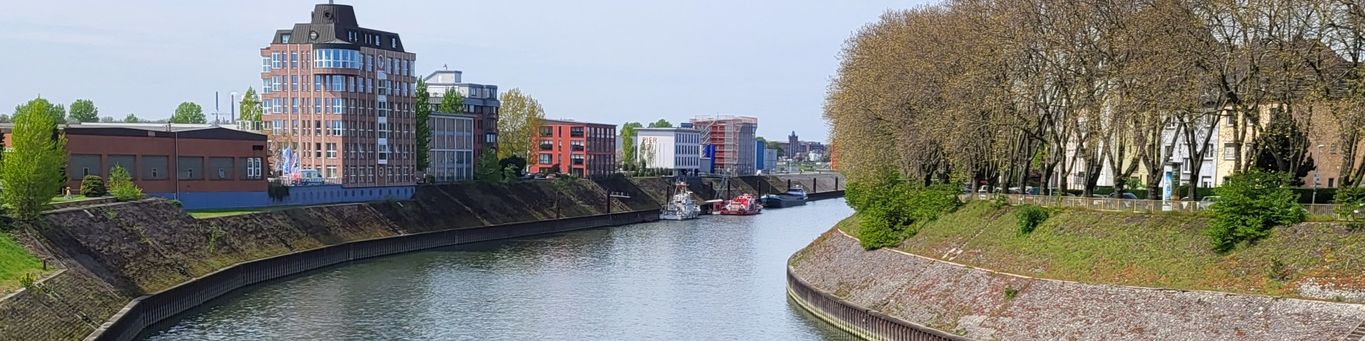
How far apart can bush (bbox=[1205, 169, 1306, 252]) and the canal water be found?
15840mm

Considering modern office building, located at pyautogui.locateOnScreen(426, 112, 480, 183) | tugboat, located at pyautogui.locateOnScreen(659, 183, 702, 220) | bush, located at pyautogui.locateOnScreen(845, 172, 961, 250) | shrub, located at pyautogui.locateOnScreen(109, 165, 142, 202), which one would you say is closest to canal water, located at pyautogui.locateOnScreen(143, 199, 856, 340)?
bush, located at pyautogui.locateOnScreen(845, 172, 961, 250)

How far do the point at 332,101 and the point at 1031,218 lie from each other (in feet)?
237

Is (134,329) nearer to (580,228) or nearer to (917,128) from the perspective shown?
(917,128)

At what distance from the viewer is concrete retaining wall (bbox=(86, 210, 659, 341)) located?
5075cm

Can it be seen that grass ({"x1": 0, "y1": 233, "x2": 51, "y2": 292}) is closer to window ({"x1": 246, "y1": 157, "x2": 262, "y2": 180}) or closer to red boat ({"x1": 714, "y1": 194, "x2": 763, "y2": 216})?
window ({"x1": 246, "y1": 157, "x2": 262, "y2": 180})

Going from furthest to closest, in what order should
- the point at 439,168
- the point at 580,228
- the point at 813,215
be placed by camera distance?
the point at 813,215, the point at 439,168, the point at 580,228

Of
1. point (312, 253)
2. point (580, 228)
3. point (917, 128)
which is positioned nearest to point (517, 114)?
point (580, 228)

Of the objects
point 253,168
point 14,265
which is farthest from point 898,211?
point 253,168

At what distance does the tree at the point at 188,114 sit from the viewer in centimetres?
17275

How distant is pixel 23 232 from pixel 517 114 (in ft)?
339

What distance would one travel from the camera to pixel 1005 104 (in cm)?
5969

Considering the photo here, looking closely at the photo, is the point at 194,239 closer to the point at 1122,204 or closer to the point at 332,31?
the point at 332,31

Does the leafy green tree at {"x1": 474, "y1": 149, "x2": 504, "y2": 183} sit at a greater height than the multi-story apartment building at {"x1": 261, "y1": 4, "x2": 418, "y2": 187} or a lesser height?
lesser

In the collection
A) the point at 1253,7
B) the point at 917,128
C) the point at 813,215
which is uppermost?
the point at 1253,7
